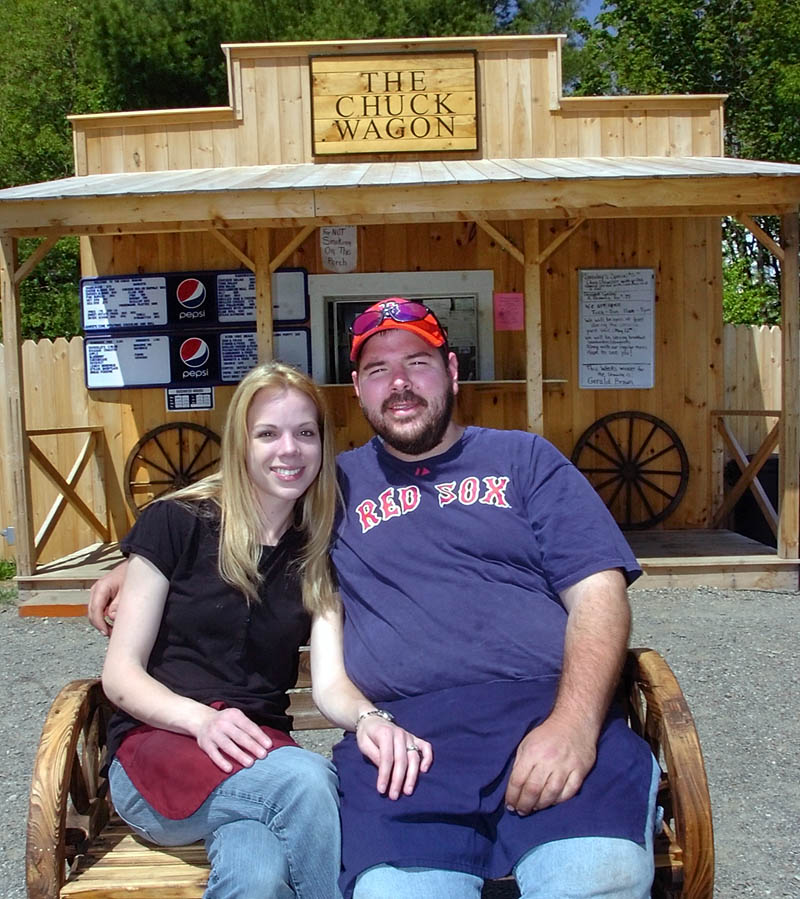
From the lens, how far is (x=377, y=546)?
2.45 m

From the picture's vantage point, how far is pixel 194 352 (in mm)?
8055

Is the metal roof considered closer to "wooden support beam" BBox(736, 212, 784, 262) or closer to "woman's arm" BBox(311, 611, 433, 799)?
"wooden support beam" BBox(736, 212, 784, 262)

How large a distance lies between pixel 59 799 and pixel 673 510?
21.7 ft

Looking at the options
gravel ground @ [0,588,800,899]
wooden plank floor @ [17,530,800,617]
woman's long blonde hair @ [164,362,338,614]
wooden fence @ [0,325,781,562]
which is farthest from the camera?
wooden fence @ [0,325,781,562]

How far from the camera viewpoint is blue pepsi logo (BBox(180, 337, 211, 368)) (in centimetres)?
805

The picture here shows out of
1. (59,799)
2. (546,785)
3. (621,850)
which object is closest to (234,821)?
(59,799)

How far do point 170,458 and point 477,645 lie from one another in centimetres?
622

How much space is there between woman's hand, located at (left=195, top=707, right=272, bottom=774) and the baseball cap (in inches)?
40.3

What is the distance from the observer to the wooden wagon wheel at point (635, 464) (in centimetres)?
802

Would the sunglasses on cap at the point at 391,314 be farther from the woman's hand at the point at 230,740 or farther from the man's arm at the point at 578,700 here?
the woman's hand at the point at 230,740

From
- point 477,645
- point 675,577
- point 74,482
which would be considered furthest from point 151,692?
point 74,482

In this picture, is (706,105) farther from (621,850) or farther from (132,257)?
(621,850)

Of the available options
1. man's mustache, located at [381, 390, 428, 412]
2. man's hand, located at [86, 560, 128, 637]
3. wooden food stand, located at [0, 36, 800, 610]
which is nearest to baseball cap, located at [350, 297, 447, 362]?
Answer: man's mustache, located at [381, 390, 428, 412]

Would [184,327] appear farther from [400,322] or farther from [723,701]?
[400,322]
